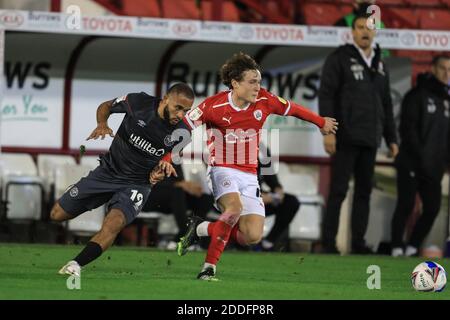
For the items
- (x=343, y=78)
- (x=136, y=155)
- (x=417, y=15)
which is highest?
(x=417, y=15)

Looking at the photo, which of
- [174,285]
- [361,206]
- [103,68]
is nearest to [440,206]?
[361,206]

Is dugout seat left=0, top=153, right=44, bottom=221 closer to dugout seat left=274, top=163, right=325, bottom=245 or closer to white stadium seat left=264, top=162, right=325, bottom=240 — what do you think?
white stadium seat left=264, top=162, right=325, bottom=240

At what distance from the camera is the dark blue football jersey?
10.5m

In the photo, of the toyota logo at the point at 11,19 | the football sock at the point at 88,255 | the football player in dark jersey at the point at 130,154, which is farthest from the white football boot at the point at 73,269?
the toyota logo at the point at 11,19

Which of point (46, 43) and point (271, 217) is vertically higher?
point (46, 43)

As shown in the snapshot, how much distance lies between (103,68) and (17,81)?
1.09 m

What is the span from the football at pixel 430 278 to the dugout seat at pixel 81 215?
5656 mm

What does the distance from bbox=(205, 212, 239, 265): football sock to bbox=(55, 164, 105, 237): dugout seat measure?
455cm

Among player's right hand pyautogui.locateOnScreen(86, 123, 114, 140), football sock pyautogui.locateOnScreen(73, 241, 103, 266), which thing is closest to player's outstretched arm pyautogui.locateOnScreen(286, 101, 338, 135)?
player's right hand pyautogui.locateOnScreen(86, 123, 114, 140)

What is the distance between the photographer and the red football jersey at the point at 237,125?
10328 millimetres

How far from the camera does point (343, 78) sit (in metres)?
13.8

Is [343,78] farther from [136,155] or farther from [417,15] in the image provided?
[417,15]
